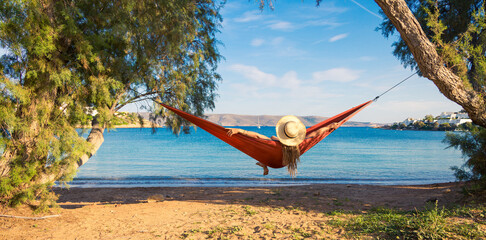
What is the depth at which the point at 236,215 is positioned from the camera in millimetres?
3678

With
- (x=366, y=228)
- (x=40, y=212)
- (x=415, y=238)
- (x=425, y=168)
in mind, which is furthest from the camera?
(x=425, y=168)

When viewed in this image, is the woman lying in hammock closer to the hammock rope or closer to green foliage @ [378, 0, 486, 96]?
the hammock rope

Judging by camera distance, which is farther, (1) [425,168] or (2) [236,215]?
(1) [425,168]

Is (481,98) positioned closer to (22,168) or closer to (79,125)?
(79,125)

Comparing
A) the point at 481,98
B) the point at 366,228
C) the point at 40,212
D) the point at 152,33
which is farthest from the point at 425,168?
the point at 40,212

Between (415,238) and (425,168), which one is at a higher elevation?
(415,238)

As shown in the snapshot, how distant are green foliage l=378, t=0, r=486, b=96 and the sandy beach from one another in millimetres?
1679

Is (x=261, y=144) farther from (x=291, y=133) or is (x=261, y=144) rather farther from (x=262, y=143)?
(x=291, y=133)

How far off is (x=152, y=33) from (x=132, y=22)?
0.28m

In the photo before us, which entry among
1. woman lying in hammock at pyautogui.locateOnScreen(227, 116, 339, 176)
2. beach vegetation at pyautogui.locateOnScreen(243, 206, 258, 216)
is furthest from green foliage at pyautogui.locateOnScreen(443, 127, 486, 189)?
beach vegetation at pyautogui.locateOnScreen(243, 206, 258, 216)

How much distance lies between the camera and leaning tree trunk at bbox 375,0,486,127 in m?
2.86

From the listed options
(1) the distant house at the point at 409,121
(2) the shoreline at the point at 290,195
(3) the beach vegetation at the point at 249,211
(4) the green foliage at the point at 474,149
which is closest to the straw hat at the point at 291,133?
(3) the beach vegetation at the point at 249,211

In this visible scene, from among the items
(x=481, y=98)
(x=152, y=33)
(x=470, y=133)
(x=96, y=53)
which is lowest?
(x=470, y=133)

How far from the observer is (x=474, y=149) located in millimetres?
3900
